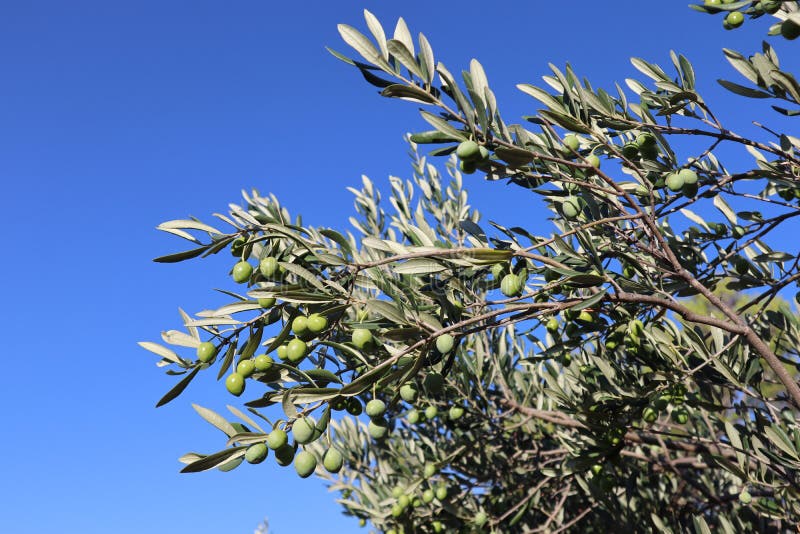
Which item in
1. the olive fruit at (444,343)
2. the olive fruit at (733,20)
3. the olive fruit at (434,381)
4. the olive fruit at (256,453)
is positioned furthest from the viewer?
the olive fruit at (733,20)

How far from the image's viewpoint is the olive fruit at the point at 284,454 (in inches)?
79.0

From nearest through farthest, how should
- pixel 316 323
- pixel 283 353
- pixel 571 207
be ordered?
pixel 316 323 → pixel 283 353 → pixel 571 207

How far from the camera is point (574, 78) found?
2.72m

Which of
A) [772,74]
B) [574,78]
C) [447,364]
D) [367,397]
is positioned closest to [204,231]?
[447,364]

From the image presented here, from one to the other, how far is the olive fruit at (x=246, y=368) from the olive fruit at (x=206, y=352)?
141 millimetres

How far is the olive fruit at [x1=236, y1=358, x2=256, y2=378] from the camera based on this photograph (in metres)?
2.22

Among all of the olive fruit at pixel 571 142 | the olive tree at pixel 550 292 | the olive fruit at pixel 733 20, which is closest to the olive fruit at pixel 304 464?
the olive tree at pixel 550 292

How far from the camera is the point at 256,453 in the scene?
78.0 inches

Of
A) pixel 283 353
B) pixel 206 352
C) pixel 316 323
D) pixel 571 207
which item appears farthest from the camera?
pixel 571 207

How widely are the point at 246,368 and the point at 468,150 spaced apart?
1068 mm

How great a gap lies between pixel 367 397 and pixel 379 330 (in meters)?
3.38

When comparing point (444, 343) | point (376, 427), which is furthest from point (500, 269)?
point (376, 427)

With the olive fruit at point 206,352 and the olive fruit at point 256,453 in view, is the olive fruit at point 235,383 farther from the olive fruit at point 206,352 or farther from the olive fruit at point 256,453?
the olive fruit at point 256,453

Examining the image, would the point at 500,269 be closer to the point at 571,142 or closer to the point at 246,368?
the point at 571,142
